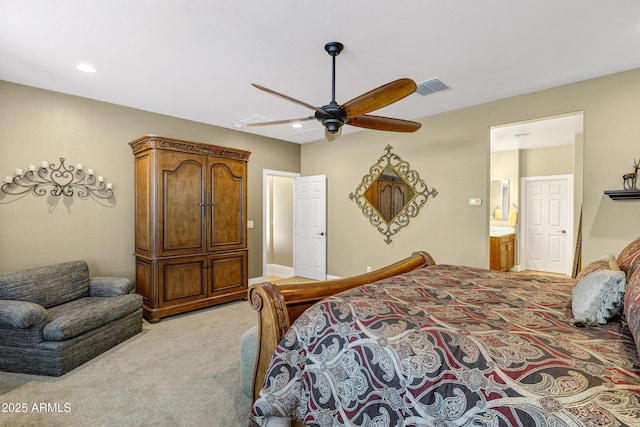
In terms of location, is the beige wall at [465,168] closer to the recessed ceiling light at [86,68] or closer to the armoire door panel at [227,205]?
the armoire door panel at [227,205]

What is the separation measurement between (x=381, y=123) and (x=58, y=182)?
12.5 feet

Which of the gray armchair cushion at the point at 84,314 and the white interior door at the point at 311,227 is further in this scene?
the white interior door at the point at 311,227

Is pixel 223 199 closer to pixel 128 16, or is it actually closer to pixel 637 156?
pixel 128 16

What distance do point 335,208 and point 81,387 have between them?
14.3 ft

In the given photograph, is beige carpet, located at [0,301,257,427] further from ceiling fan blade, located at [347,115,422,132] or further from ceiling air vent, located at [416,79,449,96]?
ceiling air vent, located at [416,79,449,96]

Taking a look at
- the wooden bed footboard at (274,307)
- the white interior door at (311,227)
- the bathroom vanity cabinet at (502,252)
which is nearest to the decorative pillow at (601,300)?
the wooden bed footboard at (274,307)

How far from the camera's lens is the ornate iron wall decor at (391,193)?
4902 millimetres

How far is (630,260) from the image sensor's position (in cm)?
188

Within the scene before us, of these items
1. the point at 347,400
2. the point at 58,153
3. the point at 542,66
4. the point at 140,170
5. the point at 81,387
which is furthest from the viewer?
the point at 140,170

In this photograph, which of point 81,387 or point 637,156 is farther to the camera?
point 637,156

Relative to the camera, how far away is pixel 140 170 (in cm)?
416

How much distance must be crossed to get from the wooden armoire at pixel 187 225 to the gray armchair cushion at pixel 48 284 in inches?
27.6

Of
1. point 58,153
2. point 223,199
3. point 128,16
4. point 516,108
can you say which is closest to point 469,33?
point 516,108

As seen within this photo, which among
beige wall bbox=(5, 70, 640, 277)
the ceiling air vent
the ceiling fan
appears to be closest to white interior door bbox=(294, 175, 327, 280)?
beige wall bbox=(5, 70, 640, 277)
